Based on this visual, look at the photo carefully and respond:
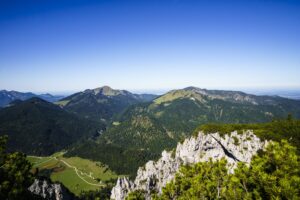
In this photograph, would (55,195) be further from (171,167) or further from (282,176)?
(282,176)

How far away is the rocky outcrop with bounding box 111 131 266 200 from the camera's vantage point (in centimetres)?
13512

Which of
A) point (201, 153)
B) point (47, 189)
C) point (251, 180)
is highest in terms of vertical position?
point (251, 180)

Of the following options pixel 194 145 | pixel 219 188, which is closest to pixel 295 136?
pixel 194 145

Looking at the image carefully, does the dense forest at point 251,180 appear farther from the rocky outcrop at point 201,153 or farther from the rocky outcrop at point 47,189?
the rocky outcrop at point 201,153

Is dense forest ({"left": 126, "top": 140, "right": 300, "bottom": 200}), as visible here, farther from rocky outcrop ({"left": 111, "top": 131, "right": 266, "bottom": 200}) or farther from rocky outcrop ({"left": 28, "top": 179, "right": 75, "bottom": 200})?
rocky outcrop ({"left": 111, "top": 131, "right": 266, "bottom": 200})

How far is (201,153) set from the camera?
500ft

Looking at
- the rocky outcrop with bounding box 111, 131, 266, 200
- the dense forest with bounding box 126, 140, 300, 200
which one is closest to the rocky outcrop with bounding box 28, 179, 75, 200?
the rocky outcrop with bounding box 111, 131, 266, 200

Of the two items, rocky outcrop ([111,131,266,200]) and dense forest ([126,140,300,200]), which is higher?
dense forest ([126,140,300,200])

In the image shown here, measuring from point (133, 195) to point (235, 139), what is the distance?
5002 inches

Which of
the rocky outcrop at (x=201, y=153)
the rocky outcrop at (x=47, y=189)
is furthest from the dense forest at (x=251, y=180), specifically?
the rocky outcrop at (x=201, y=153)

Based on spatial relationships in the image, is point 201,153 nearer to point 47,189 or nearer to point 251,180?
point 47,189

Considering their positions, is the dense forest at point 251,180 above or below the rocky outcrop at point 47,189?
above

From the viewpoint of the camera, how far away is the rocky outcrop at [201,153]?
443ft

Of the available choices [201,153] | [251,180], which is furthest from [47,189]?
[201,153]
